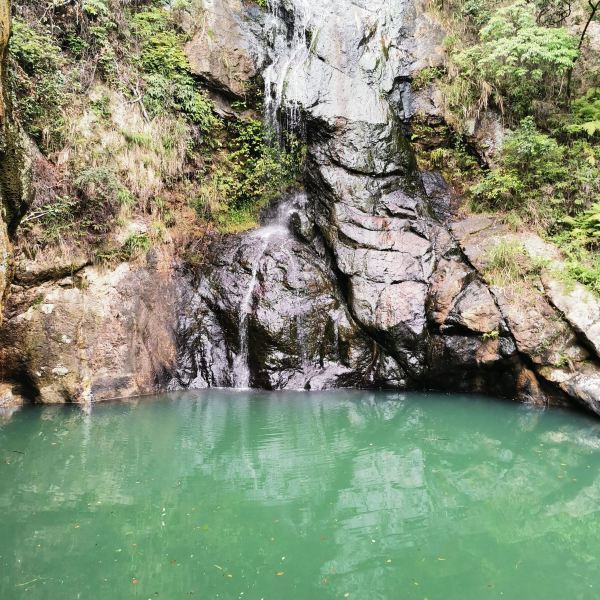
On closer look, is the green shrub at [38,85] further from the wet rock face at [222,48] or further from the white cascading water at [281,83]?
the white cascading water at [281,83]

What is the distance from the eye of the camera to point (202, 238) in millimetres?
10898

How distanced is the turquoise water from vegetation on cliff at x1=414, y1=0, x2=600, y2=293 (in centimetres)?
380

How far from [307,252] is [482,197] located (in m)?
3.88

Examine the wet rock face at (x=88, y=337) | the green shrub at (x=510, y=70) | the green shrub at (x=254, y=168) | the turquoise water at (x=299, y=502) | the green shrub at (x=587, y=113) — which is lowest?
the turquoise water at (x=299, y=502)

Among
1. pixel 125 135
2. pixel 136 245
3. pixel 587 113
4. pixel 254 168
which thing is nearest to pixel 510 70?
pixel 587 113

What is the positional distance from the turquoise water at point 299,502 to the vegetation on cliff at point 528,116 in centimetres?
380

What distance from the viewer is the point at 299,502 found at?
206 inches

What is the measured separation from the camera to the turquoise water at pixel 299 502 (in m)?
3.94

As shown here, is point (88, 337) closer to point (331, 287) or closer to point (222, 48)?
point (331, 287)

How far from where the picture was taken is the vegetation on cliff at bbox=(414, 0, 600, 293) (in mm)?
9727

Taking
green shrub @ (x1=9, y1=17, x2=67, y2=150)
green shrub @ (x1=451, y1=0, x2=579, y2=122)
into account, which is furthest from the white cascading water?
green shrub @ (x1=9, y1=17, x2=67, y2=150)

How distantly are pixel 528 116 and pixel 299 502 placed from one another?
8710 mm

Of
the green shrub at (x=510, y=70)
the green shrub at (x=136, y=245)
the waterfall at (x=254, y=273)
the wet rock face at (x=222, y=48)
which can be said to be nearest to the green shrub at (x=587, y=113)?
the green shrub at (x=510, y=70)

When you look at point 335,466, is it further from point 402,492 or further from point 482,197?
point 482,197
